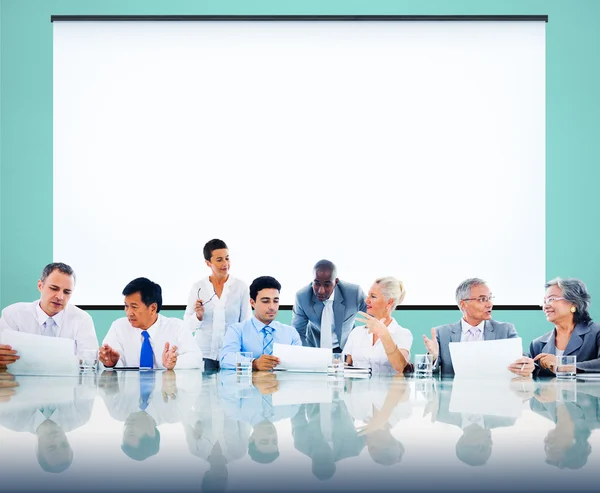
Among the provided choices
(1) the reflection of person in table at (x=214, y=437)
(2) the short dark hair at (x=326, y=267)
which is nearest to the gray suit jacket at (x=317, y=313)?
(2) the short dark hair at (x=326, y=267)

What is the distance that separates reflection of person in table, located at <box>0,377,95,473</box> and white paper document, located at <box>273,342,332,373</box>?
1337 millimetres

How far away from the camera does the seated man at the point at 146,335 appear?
356cm

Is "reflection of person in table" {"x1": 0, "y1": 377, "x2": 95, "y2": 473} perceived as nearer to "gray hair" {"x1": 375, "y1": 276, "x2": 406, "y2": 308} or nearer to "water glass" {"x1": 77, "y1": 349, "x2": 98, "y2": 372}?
"water glass" {"x1": 77, "y1": 349, "x2": 98, "y2": 372}

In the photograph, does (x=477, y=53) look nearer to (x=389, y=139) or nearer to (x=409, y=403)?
(x=389, y=139)

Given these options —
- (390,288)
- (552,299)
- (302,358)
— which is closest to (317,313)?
(390,288)

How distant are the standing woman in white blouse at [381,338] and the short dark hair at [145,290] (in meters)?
1.08

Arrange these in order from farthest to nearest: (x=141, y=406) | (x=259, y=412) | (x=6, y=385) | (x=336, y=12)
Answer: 1. (x=336, y=12)
2. (x=6, y=385)
3. (x=141, y=406)
4. (x=259, y=412)

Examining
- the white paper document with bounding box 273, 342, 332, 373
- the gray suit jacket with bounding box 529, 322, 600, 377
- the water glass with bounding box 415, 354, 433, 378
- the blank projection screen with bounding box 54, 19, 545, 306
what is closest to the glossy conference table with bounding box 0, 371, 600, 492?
the water glass with bounding box 415, 354, 433, 378

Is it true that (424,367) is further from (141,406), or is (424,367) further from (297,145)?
(297,145)

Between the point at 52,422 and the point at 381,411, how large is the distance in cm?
70

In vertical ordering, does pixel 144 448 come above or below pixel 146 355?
above

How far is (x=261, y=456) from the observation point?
102 centimetres

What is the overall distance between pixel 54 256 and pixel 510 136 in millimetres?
3855

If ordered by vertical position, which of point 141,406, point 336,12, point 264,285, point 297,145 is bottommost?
point 141,406
